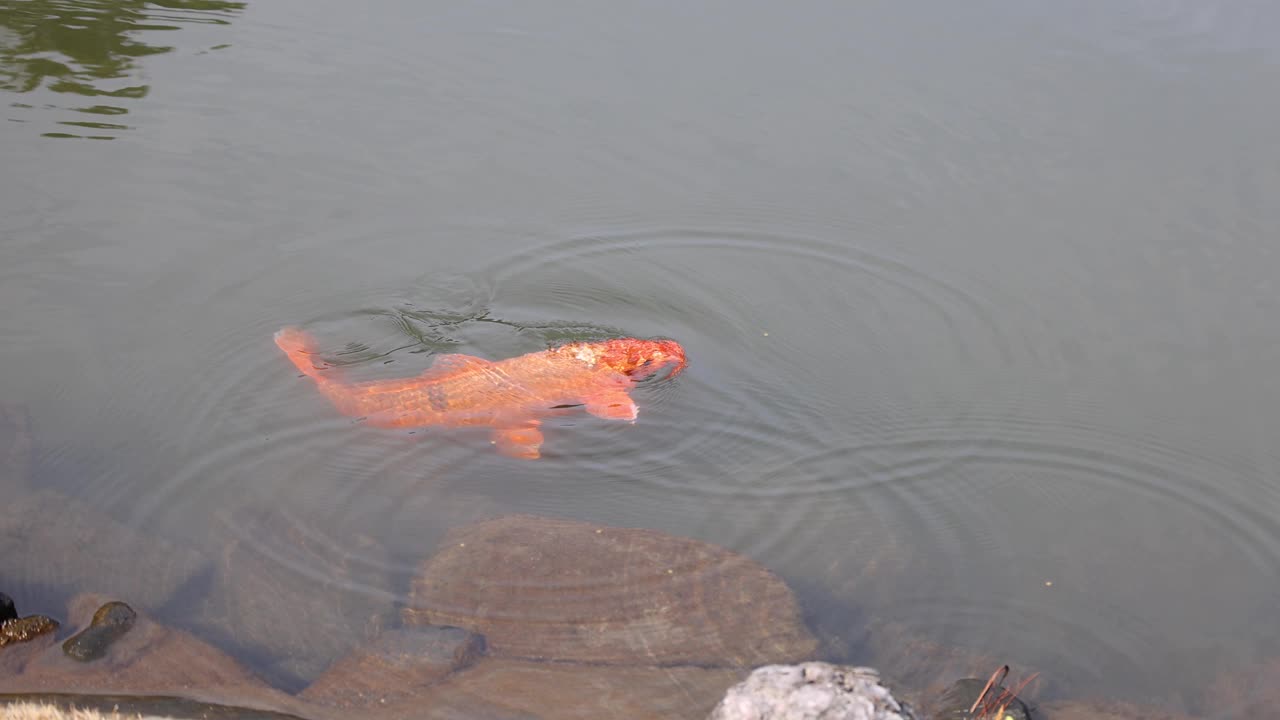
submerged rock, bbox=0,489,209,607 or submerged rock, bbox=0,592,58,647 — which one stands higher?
submerged rock, bbox=0,592,58,647

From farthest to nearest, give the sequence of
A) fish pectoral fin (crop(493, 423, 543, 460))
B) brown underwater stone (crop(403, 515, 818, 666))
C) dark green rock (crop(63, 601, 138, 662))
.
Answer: fish pectoral fin (crop(493, 423, 543, 460)) < brown underwater stone (crop(403, 515, 818, 666)) < dark green rock (crop(63, 601, 138, 662))

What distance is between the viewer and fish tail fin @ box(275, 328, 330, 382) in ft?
23.4

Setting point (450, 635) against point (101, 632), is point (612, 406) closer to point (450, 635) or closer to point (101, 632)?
point (450, 635)

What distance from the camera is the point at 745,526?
6.01 meters

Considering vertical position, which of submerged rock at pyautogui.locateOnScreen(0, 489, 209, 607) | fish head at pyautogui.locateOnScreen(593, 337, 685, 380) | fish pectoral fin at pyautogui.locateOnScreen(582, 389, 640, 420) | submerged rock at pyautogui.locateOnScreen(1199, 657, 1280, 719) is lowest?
submerged rock at pyautogui.locateOnScreen(0, 489, 209, 607)

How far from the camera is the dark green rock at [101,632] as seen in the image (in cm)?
474

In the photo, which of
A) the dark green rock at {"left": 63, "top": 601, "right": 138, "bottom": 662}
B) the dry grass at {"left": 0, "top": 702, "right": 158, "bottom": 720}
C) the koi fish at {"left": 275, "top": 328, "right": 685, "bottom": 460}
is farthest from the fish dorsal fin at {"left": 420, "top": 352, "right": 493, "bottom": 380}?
the dry grass at {"left": 0, "top": 702, "right": 158, "bottom": 720}

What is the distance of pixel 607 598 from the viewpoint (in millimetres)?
5270

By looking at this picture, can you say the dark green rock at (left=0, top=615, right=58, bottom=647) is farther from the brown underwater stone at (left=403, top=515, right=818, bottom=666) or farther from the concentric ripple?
the brown underwater stone at (left=403, top=515, right=818, bottom=666)

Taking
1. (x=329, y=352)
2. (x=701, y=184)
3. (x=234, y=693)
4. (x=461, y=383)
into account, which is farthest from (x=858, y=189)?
(x=234, y=693)

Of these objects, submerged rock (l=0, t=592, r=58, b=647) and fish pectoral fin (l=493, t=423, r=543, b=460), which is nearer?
submerged rock (l=0, t=592, r=58, b=647)

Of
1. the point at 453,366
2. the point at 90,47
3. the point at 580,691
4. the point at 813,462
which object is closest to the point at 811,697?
the point at 580,691

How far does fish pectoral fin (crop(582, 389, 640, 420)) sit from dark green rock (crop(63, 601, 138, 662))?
2.98 metres

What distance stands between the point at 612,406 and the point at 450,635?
2.39 metres
